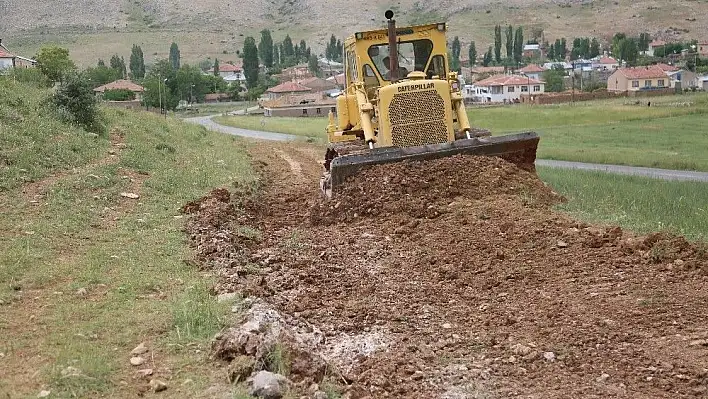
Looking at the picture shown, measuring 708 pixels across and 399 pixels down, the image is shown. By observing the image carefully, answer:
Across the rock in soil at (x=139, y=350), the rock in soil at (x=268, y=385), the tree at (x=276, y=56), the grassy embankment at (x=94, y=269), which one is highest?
the tree at (x=276, y=56)

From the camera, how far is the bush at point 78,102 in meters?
18.3

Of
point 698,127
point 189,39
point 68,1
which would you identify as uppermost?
point 68,1

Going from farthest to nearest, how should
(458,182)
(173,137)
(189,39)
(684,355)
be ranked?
(189,39) < (173,137) < (458,182) < (684,355)

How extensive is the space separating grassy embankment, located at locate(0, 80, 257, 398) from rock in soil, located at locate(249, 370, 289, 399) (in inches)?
11.5

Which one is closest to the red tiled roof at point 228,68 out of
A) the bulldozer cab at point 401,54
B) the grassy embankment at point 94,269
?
the grassy embankment at point 94,269

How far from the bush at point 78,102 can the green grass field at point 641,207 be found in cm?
1062

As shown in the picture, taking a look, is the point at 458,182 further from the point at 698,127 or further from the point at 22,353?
the point at 698,127

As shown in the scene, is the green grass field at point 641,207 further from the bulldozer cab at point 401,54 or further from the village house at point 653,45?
the village house at point 653,45

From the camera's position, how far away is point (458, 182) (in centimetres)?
1180

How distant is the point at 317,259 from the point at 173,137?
13.6 meters

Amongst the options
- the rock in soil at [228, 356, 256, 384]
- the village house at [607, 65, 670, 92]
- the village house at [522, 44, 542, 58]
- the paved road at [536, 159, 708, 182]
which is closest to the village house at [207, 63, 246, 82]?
the village house at [522, 44, 542, 58]

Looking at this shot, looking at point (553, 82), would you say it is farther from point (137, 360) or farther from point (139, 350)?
point (137, 360)

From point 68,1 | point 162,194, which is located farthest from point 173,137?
point 68,1

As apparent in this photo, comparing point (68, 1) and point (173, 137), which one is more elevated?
point (68, 1)
